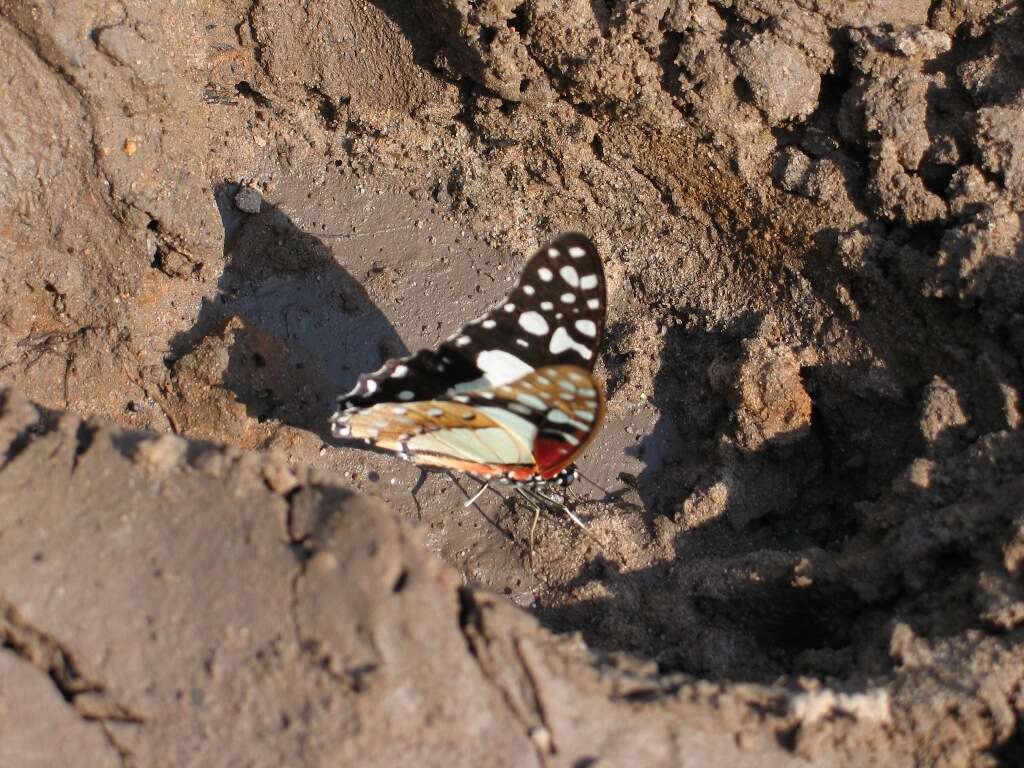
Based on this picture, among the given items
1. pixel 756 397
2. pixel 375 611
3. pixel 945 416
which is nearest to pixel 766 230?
pixel 756 397

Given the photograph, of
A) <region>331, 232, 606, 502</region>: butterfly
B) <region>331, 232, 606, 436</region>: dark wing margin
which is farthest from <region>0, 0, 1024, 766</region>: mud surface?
<region>331, 232, 606, 436</region>: dark wing margin

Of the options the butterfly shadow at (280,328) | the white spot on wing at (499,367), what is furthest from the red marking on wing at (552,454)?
the butterfly shadow at (280,328)

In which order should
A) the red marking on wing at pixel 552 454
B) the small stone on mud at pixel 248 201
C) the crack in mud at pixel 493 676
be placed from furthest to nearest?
the small stone on mud at pixel 248 201, the red marking on wing at pixel 552 454, the crack in mud at pixel 493 676

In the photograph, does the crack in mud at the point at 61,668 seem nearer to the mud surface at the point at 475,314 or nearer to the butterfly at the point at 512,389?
the mud surface at the point at 475,314

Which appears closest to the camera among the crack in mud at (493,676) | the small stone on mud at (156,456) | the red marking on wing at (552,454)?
the crack in mud at (493,676)

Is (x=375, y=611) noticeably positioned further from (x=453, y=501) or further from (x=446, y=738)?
(x=453, y=501)

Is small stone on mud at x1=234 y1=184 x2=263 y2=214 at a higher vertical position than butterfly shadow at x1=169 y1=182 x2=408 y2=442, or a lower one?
higher

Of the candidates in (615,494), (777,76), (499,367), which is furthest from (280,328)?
(777,76)

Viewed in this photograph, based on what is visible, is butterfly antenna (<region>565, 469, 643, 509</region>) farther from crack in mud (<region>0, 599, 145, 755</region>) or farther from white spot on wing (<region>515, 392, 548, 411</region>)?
crack in mud (<region>0, 599, 145, 755</region>)

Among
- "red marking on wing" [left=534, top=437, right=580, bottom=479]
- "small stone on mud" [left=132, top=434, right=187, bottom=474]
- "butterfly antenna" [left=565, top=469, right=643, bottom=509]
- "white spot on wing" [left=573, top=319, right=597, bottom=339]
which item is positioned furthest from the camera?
"butterfly antenna" [left=565, top=469, right=643, bottom=509]
